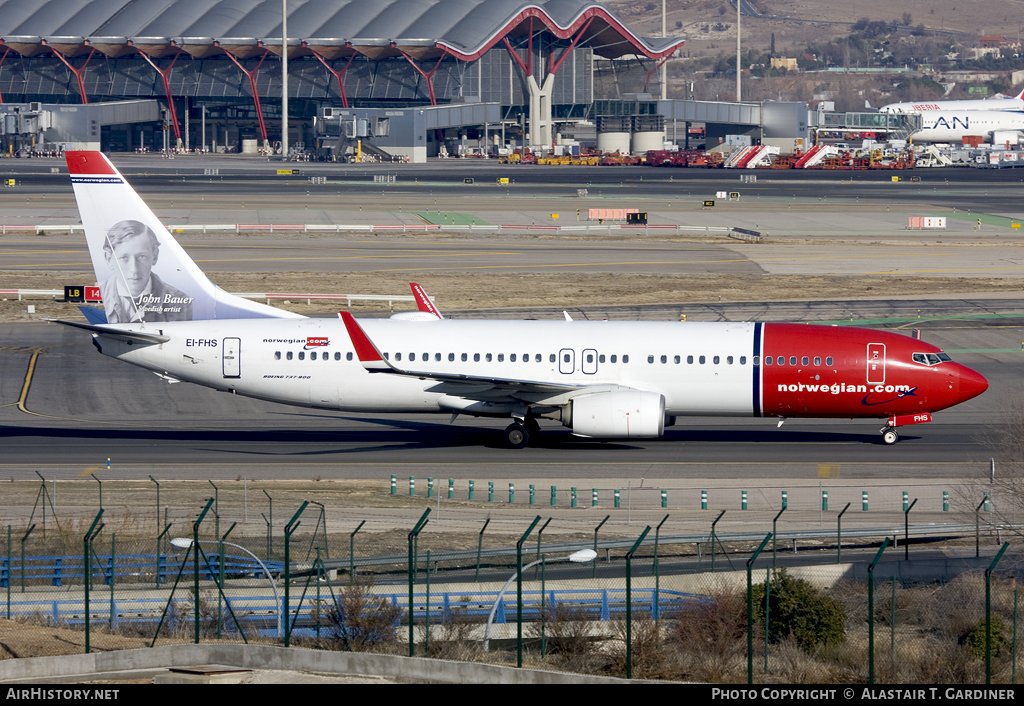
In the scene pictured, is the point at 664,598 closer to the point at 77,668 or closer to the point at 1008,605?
the point at 1008,605

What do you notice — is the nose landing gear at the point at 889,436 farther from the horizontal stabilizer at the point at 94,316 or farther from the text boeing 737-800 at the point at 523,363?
the horizontal stabilizer at the point at 94,316

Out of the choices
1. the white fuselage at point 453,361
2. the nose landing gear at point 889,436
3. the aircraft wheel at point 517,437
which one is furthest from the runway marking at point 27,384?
the nose landing gear at point 889,436

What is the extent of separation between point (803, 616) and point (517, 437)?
21.5 m

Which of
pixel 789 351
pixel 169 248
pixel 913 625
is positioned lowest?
pixel 913 625

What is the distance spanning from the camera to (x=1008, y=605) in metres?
26.5

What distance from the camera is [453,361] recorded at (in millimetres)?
45312

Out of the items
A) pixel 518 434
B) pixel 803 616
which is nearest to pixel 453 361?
pixel 518 434

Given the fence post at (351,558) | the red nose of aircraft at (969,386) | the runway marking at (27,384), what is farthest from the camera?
the runway marking at (27,384)

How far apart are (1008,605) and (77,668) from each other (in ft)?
60.8

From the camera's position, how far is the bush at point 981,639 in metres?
23.5

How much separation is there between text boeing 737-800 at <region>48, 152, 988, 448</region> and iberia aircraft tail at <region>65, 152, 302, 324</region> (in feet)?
0.17

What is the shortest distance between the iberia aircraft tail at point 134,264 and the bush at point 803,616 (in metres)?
26.4

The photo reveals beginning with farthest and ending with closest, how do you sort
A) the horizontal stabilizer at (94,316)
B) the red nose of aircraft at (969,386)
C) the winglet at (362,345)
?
1. the horizontal stabilizer at (94,316)
2. the red nose of aircraft at (969,386)
3. the winglet at (362,345)

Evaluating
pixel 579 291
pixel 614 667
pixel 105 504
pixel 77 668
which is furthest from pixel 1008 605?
pixel 579 291
